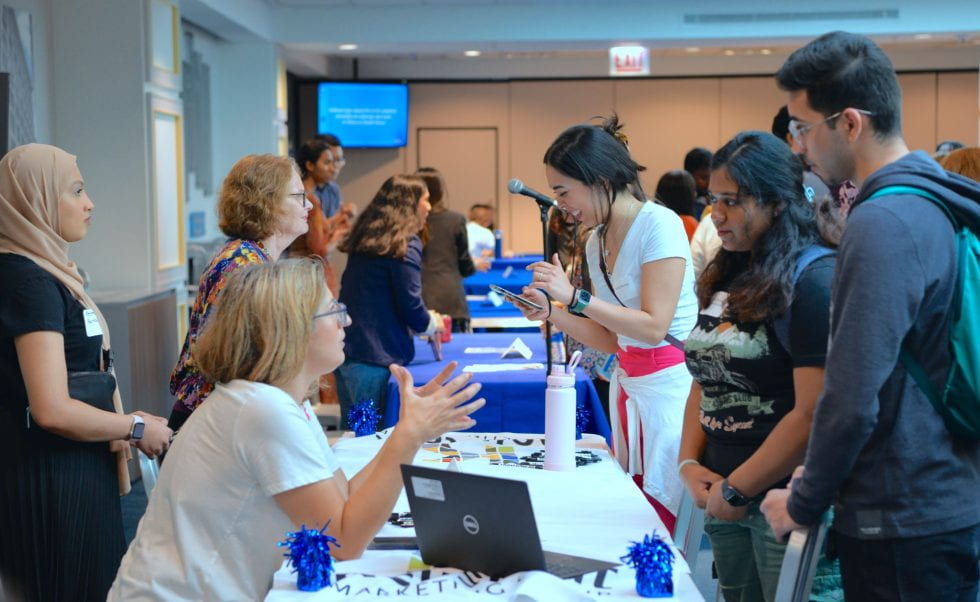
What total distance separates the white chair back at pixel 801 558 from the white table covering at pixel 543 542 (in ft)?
0.51

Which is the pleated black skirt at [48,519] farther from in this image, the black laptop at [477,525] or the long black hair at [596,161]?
the long black hair at [596,161]

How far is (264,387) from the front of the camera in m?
1.79

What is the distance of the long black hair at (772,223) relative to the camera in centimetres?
195

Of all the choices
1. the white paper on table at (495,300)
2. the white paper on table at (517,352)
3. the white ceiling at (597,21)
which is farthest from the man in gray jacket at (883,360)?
the white ceiling at (597,21)

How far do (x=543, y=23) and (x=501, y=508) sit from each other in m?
8.18

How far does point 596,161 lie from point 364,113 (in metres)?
9.75

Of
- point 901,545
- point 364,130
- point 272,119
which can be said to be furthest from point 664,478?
point 364,130

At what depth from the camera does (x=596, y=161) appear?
9.03 feet

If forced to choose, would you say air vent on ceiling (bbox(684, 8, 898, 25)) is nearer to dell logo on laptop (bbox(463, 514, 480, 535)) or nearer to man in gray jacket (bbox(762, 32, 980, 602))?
man in gray jacket (bbox(762, 32, 980, 602))

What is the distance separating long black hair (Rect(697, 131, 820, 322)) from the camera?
1.95 meters

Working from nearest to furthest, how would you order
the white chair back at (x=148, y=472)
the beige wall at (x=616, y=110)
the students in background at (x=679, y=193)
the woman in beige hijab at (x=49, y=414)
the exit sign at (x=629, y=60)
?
the woman in beige hijab at (x=49, y=414), the white chair back at (x=148, y=472), the students in background at (x=679, y=193), the exit sign at (x=629, y=60), the beige wall at (x=616, y=110)

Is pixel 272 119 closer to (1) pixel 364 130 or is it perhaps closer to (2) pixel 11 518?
(1) pixel 364 130

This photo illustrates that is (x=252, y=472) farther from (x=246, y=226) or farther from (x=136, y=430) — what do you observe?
(x=246, y=226)

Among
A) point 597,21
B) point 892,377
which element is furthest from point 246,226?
point 597,21
